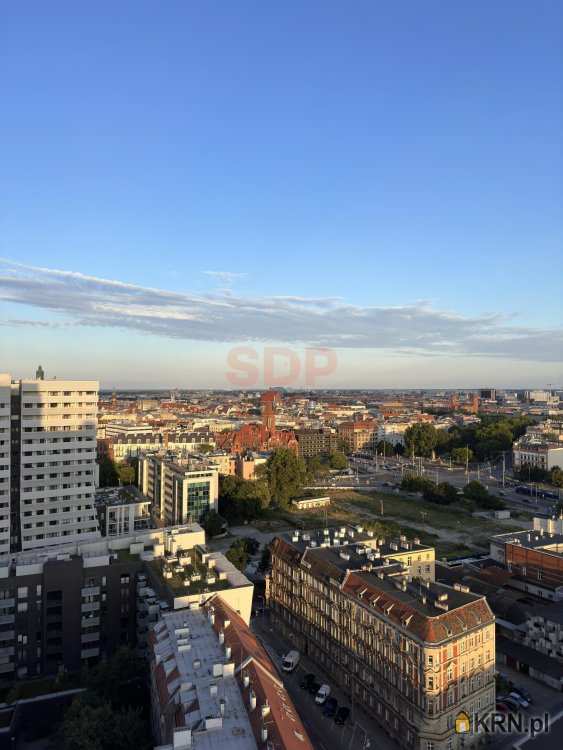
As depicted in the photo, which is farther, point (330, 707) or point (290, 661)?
point (290, 661)

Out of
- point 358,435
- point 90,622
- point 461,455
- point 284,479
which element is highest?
point 358,435

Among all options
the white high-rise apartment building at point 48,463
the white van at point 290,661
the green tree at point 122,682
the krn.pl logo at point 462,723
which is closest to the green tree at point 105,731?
the green tree at point 122,682

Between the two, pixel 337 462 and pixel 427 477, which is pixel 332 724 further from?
pixel 337 462

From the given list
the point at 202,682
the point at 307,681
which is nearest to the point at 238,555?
the point at 307,681

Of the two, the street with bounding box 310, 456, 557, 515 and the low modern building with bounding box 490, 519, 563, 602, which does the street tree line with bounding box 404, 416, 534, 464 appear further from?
the low modern building with bounding box 490, 519, 563, 602

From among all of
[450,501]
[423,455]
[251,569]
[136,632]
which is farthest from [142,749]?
[423,455]

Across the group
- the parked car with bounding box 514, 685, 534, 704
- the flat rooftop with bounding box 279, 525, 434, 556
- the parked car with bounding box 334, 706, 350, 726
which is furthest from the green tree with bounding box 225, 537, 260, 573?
the parked car with bounding box 514, 685, 534, 704

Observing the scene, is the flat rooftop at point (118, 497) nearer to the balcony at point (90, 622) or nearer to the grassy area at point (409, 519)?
the grassy area at point (409, 519)
